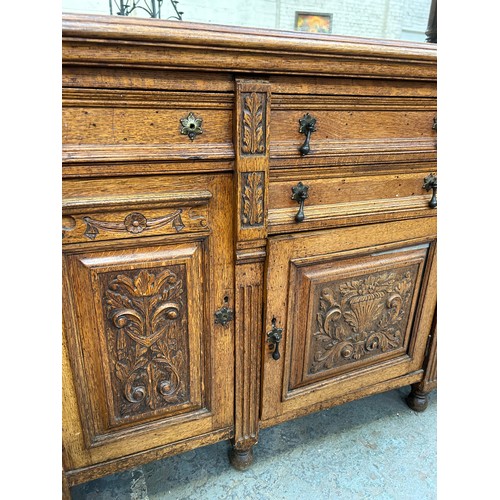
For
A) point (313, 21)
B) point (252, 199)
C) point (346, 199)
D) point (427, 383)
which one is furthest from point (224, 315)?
point (313, 21)

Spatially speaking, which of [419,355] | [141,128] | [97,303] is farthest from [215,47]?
[419,355]

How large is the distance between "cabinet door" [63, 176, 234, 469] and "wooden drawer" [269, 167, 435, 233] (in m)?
0.11

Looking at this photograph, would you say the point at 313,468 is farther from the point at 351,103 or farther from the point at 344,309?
the point at 351,103

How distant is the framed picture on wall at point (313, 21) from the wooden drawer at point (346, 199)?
303 cm

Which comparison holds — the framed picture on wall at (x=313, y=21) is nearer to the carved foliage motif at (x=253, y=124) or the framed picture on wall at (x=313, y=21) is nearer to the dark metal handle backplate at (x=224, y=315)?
the carved foliage motif at (x=253, y=124)

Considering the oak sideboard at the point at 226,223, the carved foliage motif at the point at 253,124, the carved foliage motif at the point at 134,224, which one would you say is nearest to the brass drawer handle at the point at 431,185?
the oak sideboard at the point at 226,223

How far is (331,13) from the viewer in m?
3.24

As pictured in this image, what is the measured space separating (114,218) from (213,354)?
341 millimetres

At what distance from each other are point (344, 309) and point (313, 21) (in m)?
3.30

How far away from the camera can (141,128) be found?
569mm

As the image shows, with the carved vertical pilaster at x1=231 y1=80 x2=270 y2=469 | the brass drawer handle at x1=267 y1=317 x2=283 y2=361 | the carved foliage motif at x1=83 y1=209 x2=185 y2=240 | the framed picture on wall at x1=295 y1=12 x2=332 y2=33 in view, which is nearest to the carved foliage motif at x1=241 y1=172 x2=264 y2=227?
the carved vertical pilaster at x1=231 y1=80 x2=270 y2=469

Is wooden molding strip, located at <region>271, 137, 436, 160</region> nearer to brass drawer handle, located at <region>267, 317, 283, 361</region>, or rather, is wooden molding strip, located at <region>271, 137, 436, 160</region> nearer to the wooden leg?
brass drawer handle, located at <region>267, 317, 283, 361</region>

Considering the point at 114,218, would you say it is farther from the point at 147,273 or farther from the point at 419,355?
the point at 419,355

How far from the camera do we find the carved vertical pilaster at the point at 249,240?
608 mm
